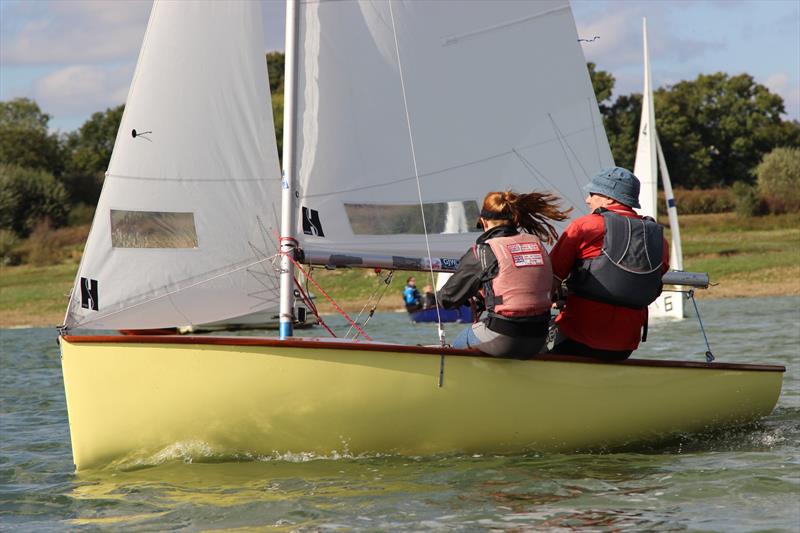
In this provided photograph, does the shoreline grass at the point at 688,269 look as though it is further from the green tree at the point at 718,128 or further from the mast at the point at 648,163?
the green tree at the point at 718,128

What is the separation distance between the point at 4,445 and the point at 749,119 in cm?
6102

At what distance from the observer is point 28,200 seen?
48.3 meters

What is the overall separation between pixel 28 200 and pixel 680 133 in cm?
3345

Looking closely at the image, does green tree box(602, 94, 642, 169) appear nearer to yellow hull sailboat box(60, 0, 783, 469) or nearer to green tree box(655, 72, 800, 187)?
green tree box(655, 72, 800, 187)

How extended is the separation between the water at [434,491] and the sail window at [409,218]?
168 cm

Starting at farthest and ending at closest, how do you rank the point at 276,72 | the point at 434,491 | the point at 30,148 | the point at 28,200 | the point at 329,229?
the point at 276,72 → the point at 30,148 → the point at 28,200 → the point at 329,229 → the point at 434,491

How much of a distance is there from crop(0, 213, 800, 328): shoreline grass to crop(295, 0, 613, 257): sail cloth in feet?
56.7

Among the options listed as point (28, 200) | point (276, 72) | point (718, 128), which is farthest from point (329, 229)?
point (276, 72)

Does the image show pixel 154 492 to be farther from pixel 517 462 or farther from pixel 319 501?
pixel 517 462

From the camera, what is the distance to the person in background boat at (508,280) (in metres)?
6.34

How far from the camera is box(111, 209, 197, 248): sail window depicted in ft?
23.1

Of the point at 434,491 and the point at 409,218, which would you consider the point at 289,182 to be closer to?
the point at 409,218

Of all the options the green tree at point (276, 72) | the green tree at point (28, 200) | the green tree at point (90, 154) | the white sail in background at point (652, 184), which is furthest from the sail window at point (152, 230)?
the green tree at point (276, 72)

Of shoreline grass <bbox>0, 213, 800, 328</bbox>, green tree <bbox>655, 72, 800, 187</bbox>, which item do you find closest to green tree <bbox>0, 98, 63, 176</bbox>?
shoreline grass <bbox>0, 213, 800, 328</bbox>
